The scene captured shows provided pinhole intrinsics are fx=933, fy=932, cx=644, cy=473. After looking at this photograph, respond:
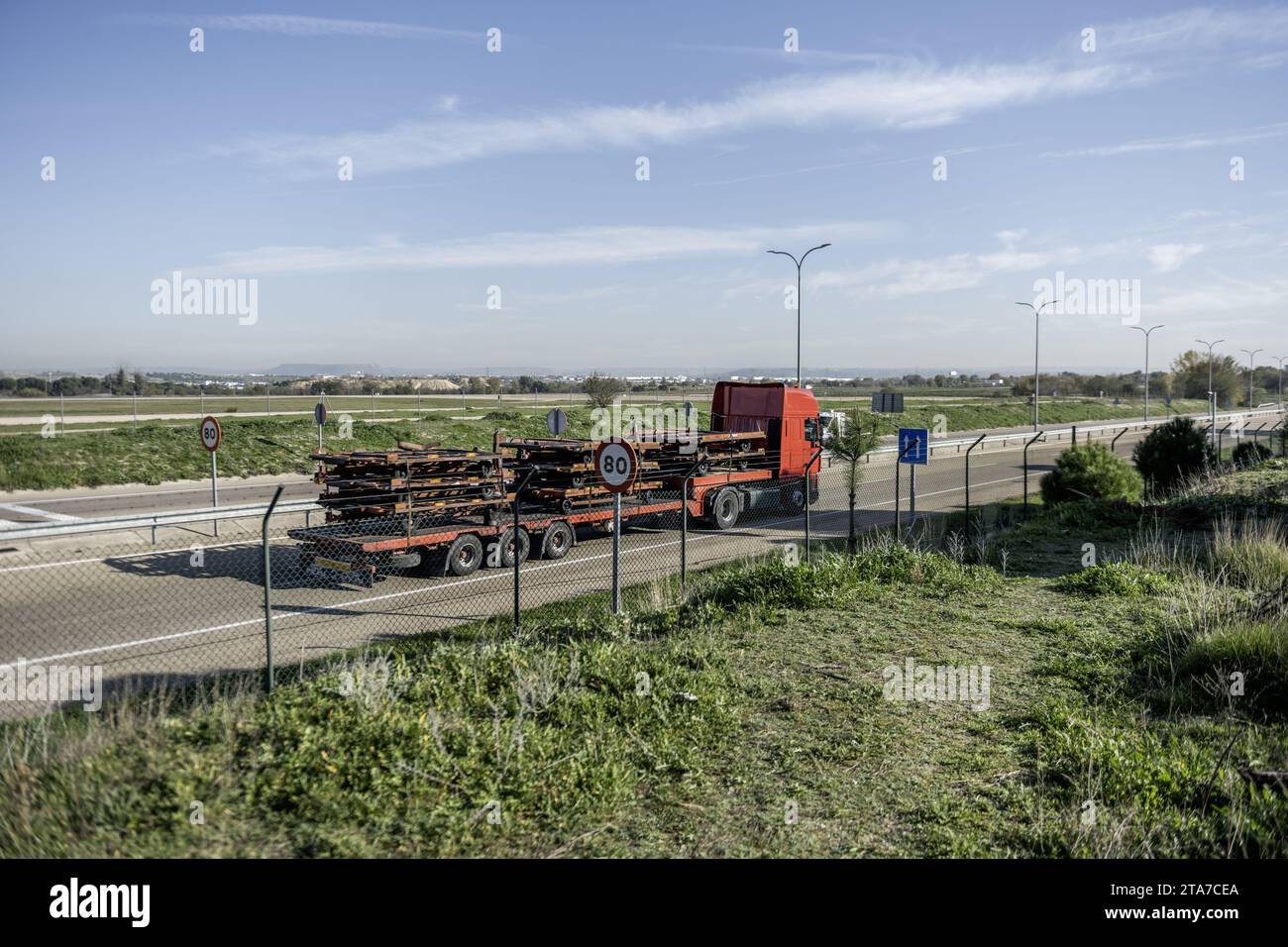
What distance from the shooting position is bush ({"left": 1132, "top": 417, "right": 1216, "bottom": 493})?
75.4 ft

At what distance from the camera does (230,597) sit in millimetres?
12844

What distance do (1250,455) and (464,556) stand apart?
23.6 metres

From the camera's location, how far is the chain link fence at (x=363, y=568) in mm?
10205

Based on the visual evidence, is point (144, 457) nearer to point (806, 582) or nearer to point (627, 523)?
point (627, 523)

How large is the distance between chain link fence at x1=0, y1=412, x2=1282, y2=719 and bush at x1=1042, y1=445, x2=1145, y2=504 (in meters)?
1.56

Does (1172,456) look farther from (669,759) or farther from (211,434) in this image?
(211,434)

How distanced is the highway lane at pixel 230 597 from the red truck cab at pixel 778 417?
9.33 feet

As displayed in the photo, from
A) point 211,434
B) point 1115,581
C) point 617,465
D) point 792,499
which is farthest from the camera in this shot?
point 792,499

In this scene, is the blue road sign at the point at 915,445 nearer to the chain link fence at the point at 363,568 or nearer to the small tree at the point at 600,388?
the chain link fence at the point at 363,568

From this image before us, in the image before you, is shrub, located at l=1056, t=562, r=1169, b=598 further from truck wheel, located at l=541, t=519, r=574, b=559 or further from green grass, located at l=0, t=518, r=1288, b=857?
truck wheel, located at l=541, t=519, r=574, b=559

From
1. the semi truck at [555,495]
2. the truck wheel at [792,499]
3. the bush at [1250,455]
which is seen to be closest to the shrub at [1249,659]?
the semi truck at [555,495]

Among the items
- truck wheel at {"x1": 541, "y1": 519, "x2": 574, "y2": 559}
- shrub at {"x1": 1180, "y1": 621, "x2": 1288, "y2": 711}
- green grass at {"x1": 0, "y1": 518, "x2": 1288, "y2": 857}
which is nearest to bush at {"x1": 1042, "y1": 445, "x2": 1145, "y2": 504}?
truck wheel at {"x1": 541, "y1": 519, "x2": 574, "y2": 559}

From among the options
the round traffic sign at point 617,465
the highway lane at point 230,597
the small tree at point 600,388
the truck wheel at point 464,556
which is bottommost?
the highway lane at point 230,597

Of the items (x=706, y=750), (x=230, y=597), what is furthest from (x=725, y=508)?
(x=706, y=750)
